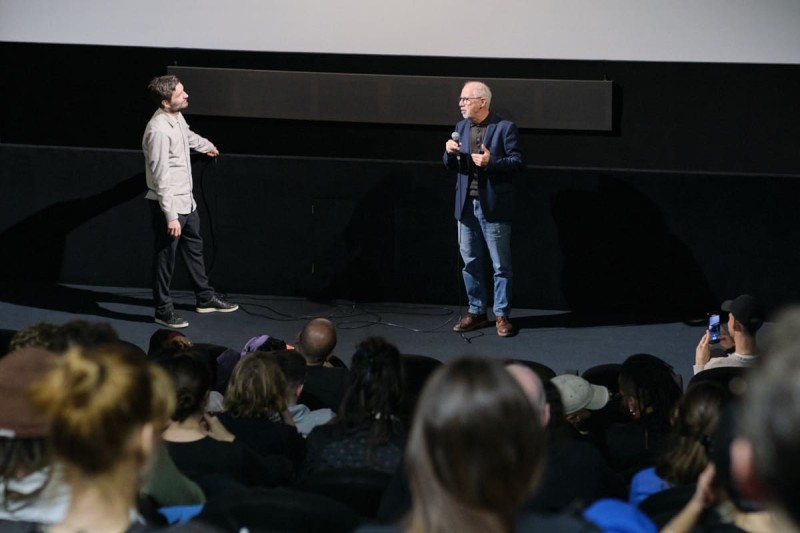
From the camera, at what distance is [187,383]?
9.19 feet

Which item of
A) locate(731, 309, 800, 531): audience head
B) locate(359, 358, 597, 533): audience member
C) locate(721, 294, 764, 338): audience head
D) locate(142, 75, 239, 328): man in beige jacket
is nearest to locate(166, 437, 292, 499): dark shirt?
locate(359, 358, 597, 533): audience member

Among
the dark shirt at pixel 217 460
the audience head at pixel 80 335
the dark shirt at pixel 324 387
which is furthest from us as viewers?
the dark shirt at pixel 324 387

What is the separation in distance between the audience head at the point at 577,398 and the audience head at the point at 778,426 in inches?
95.8

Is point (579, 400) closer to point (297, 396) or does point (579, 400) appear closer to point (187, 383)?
point (297, 396)

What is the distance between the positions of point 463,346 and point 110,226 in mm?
2581

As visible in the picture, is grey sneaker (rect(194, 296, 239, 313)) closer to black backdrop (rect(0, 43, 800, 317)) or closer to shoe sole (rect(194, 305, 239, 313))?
shoe sole (rect(194, 305, 239, 313))

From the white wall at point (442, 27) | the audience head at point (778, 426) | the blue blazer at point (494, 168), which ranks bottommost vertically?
the audience head at point (778, 426)

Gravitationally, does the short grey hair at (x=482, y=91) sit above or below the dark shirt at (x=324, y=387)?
above

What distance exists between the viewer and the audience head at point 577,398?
3387 millimetres

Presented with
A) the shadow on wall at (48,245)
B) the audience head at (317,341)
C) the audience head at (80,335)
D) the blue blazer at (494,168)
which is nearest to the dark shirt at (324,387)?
the audience head at (317,341)

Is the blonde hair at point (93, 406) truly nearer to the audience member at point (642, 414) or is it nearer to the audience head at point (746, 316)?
the audience member at point (642, 414)

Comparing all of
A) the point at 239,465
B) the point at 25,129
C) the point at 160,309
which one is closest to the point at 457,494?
the point at 239,465

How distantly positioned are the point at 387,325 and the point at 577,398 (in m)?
2.73

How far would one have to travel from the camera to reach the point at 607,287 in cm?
624
